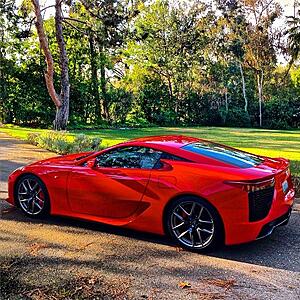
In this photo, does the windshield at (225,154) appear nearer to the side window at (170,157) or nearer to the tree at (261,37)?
the side window at (170,157)

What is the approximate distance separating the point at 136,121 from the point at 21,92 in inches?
327

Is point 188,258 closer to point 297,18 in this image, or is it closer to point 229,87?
point 229,87

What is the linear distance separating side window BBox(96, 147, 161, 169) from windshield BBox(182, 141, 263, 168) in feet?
1.37

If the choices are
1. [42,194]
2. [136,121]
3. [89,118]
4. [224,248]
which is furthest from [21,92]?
[224,248]

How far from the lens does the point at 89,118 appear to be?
2845cm

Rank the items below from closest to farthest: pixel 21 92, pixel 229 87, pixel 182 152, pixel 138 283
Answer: pixel 138 283
pixel 182 152
pixel 21 92
pixel 229 87

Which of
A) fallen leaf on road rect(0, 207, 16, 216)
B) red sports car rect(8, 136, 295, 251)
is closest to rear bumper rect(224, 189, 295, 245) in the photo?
red sports car rect(8, 136, 295, 251)

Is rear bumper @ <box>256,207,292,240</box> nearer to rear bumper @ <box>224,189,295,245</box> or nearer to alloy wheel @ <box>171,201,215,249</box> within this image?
rear bumper @ <box>224,189,295,245</box>

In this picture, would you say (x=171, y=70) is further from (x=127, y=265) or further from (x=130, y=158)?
(x=127, y=265)

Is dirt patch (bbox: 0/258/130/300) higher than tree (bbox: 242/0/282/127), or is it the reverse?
tree (bbox: 242/0/282/127)

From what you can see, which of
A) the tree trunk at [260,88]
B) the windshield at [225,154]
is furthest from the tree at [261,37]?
the windshield at [225,154]

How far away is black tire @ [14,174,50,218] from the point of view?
538 centimetres

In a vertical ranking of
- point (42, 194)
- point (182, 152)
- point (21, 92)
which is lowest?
point (42, 194)

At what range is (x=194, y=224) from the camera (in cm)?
436
